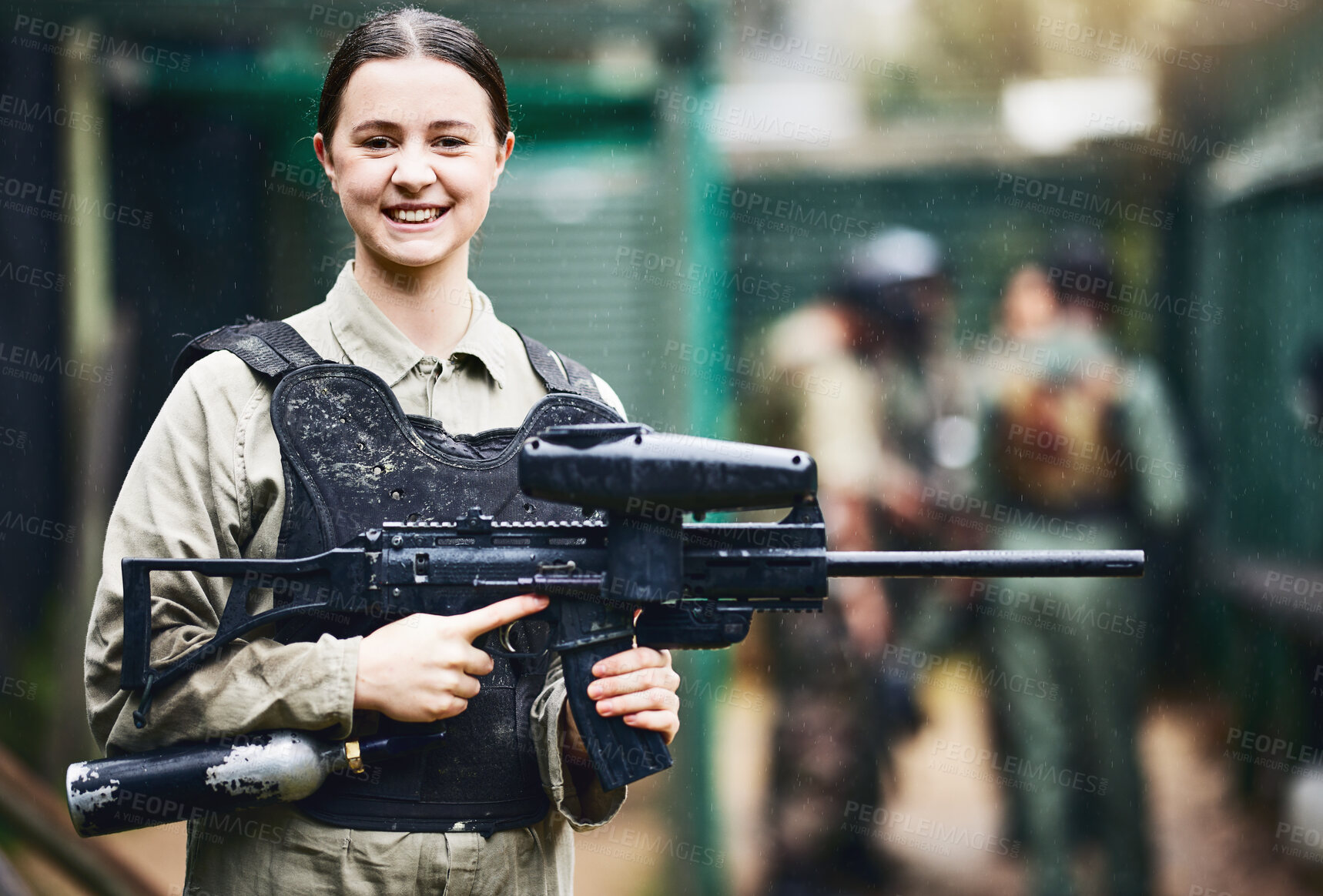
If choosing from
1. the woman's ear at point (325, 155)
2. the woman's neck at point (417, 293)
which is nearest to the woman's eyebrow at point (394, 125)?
the woman's ear at point (325, 155)

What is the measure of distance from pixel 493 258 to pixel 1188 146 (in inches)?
218

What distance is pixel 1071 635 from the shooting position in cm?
459

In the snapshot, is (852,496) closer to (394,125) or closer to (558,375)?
(558,375)

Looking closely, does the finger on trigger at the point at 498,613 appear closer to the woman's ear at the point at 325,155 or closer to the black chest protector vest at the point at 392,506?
the black chest protector vest at the point at 392,506

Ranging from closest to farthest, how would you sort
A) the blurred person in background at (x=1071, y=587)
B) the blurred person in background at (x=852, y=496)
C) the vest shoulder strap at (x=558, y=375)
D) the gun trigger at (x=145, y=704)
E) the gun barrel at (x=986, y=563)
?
the gun trigger at (x=145, y=704), the gun barrel at (x=986, y=563), the vest shoulder strap at (x=558, y=375), the blurred person in background at (x=1071, y=587), the blurred person in background at (x=852, y=496)

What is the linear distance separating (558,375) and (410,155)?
19.1 inches

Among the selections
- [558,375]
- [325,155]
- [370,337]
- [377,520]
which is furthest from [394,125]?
[377,520]

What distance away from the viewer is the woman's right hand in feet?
6.19

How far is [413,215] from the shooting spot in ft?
6.76

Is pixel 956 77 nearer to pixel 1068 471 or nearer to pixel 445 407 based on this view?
pixel 1068 471

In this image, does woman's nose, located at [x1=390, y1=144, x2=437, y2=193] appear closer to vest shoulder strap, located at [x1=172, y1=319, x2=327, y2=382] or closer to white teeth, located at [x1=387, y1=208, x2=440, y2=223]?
white teeth, located at [x1=387, y1=208, x2=440, y2=223]

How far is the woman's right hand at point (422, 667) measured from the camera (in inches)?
74.3

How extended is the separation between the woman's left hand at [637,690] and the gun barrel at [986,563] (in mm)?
340

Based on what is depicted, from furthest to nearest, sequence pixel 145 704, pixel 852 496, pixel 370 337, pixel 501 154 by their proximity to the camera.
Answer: pixel 852 496, pixel 501 154, pixel 370 337, pixel 145 704
